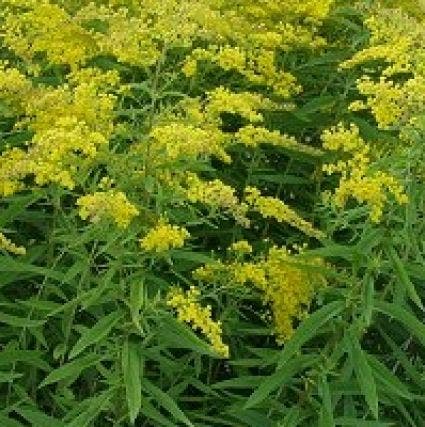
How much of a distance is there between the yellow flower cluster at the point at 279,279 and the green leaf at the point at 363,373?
0.29m

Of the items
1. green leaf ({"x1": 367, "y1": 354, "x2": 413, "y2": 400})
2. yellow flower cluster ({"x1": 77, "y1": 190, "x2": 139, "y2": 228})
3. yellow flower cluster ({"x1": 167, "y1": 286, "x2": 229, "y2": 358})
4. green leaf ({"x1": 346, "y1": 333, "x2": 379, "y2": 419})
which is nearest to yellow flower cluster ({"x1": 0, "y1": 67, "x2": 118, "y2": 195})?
yellow flower cluster ({"x1": 77, "y1": 190, "x2": 139, "y2": 228})

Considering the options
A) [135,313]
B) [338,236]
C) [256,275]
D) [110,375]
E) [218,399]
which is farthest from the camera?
[338,236]

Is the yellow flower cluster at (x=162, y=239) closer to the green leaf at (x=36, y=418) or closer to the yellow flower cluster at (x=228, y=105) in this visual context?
the yellow flower cluster at (x=228, y=105)

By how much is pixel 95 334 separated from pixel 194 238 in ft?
2.89

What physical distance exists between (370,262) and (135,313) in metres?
0.94

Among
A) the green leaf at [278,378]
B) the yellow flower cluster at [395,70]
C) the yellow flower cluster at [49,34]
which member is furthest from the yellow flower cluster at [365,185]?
the yellow flower cluster at [49,34]

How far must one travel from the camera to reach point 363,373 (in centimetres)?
374

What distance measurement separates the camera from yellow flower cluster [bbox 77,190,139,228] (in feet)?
11.1

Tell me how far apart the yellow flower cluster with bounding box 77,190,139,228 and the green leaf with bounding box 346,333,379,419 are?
101 cm

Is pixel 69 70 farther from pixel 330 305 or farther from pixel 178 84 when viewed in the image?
pixel 330 305

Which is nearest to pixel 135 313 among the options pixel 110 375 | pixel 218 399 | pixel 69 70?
pixel 110 375

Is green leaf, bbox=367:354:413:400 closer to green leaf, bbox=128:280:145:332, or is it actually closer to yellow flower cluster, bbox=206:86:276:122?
green leaf, bbox=128:280:145:332

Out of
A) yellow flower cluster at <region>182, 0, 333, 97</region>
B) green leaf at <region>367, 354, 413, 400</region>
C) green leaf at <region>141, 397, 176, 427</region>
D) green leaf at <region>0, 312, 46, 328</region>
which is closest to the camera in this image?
green leaf at <region>141, 397, 176, 427</region>

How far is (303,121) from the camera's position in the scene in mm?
5160
